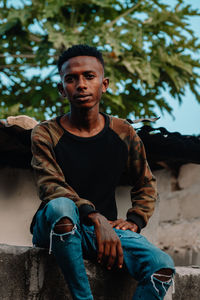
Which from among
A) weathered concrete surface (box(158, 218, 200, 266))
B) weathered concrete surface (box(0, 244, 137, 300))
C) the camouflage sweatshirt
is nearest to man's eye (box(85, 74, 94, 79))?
the camouflage sweatshirt

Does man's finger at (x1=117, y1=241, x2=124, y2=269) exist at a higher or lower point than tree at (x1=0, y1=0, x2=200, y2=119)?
lower

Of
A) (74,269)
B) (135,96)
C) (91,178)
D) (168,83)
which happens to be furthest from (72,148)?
(168,83)

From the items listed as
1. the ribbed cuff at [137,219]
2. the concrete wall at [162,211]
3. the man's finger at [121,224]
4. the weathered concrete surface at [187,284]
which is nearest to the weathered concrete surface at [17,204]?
the concrete wall at [162,211]

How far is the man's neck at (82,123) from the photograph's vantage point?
234cm

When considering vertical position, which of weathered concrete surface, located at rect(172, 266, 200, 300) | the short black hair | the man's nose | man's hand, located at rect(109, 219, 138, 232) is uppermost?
the short black hair

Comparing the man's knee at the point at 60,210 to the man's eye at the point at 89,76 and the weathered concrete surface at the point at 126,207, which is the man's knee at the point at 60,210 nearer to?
the man's eye at the point at 89,76

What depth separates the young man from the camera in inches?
74.7

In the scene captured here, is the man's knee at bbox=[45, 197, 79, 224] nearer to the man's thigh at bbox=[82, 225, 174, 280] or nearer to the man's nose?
the man's thigh at bbox=[82, 225, 174, 280]

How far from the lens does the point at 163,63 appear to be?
7652 millimetres

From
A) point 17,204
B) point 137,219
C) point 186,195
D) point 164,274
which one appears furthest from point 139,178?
point 186,195

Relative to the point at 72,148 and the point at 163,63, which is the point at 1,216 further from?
the point at 163,63

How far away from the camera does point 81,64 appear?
2301mm

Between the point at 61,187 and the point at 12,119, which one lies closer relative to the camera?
the point at 61,187

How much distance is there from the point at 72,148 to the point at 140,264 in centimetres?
71
